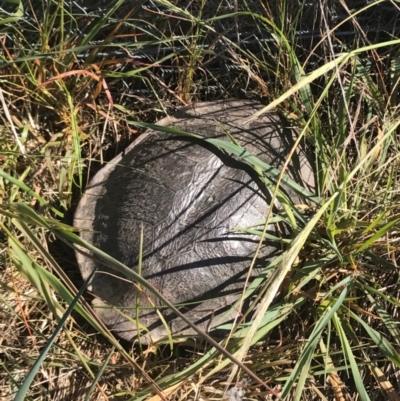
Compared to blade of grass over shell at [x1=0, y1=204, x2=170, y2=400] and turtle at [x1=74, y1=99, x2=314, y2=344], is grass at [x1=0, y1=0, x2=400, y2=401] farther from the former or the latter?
blade of grass over shell at [x1=0, y1=204, x2=170, y2=400]

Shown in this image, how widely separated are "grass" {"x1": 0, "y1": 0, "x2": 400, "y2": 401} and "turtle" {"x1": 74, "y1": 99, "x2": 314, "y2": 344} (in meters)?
0.07

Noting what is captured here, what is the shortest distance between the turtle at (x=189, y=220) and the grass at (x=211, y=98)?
74 millimetres

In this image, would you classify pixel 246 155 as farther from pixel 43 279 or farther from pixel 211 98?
pixel 43 279

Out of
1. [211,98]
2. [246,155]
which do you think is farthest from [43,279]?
[211,98]

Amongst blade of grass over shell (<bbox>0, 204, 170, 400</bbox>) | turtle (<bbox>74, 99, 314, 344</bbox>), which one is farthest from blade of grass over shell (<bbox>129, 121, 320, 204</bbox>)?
blade of grass over shell (<bbox>0, 204, 170, 400</bbox>)

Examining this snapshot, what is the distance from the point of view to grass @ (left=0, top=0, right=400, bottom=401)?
4.70ft

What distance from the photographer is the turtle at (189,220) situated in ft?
4.56

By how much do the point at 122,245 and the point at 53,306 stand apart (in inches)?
17.4

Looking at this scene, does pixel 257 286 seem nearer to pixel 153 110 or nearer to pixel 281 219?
pixel 281 219

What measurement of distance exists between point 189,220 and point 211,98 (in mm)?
482

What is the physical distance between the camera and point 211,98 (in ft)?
5.61

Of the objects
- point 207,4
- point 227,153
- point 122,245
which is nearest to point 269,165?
point 227,153

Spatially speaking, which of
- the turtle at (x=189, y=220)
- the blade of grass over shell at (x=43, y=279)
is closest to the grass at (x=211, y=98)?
the turtle at (x=189, y=220)

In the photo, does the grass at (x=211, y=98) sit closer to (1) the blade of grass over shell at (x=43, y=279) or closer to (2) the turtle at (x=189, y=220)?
(2) the turtle at (x=189, y=220)
